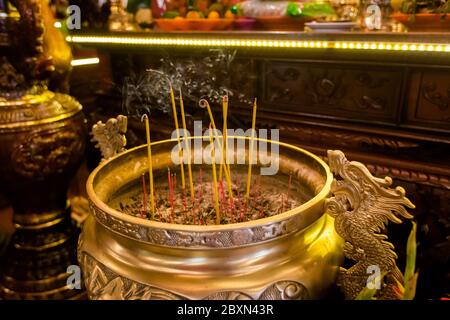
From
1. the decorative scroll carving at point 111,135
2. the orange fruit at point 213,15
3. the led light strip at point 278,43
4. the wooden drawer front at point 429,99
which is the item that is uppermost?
the orange fruit at point 213,15

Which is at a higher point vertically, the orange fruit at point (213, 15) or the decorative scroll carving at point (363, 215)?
the orange fruit at point (213, 15)

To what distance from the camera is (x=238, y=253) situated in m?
0.87

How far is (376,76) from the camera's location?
1.62 metres

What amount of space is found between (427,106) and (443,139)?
0.14 meters

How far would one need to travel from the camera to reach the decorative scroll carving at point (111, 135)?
141cm

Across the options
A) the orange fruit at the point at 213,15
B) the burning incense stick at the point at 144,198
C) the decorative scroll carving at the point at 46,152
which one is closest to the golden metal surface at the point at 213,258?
the burning incense stick at the point at 144,198

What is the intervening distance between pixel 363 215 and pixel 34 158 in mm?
1475

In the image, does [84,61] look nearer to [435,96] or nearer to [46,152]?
[46,152]

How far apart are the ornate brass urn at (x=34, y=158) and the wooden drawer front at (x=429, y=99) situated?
150 centimetres

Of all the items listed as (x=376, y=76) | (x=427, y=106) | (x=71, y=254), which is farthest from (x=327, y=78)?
(x=71, y=254)

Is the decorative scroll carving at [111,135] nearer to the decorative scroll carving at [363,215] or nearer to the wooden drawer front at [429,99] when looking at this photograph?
the decorative scroll carving at [363,215]

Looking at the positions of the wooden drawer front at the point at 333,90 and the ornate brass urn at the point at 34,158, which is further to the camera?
the ornate brass urn at the point at 34,158

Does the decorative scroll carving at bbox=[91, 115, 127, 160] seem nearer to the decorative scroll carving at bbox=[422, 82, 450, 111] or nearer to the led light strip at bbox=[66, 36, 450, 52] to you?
the led light strip at bbox=[66, 36, 450, 52]

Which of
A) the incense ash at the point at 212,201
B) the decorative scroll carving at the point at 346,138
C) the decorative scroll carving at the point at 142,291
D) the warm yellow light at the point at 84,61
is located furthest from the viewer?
the warm yellow light at the point at 84,61
